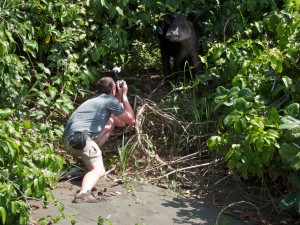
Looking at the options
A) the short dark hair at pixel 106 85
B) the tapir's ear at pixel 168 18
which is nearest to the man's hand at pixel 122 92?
the short dark hair at pixel 106 85

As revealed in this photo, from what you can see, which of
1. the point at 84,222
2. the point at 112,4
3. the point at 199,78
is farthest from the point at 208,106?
the point at 84,222

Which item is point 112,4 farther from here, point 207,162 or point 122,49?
point 207,162

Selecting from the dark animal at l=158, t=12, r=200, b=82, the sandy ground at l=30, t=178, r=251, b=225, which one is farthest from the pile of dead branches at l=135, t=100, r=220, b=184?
the dark animal at l=158, t=12, r=200, b=82

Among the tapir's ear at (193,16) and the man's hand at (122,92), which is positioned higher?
the tapir's ear at (193,16)

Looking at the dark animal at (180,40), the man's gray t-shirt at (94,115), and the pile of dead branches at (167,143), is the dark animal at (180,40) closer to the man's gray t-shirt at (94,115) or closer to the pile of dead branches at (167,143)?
the pile of dead branches at (167,143)

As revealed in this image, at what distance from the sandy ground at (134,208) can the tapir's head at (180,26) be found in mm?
2647

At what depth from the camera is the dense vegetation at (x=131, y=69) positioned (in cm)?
597

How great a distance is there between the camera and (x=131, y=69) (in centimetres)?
1059

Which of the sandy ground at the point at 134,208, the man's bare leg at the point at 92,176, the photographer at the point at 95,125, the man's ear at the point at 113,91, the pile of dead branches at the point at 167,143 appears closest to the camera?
the sandy ground at the point at 134,208

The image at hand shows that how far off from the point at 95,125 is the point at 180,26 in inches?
101

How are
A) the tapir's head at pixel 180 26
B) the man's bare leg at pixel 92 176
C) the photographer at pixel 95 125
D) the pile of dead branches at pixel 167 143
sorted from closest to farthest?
1. the man's bare leg at pixel 92 176
2. the photographer at pixel 95 125
3. the pile of dead branches at pixel 167 143
4. the tapir's head at pixel 180 26

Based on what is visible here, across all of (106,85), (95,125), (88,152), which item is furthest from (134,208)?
(106,85)

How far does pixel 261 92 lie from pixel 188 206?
142 cm

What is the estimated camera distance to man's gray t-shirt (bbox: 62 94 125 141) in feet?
24.8
